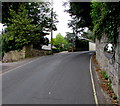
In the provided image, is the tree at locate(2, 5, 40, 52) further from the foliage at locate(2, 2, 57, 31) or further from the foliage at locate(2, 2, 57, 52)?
the foliage at locate(2, 2, 57, 31)

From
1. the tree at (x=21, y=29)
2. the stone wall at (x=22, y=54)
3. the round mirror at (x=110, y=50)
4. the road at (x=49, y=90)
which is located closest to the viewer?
the road at (x=49, y=90)

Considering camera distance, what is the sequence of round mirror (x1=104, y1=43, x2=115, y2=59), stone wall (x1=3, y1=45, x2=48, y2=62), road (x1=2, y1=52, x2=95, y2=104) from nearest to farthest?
road (x1=2, y1=52, x2=95, y2=104)
round mirror (x1=104, y1=43, x2=115, y2=59)
stone wall (x1=3, y1=45, x2=48, y2=62)

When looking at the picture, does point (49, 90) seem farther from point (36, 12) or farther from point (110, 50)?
point (36, 12)

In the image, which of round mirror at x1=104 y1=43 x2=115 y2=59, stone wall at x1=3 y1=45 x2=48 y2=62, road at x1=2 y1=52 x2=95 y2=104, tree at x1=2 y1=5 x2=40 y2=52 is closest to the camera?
road at x1=2 y1=52 x2=95 y2=104

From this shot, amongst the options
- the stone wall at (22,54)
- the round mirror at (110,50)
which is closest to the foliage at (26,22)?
the stone wall at (22,54)

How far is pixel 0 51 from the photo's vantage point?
2702 centimetres

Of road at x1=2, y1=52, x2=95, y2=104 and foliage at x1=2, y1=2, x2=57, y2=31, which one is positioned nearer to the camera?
road at x1=2, y1=52, x2=95, y2=104

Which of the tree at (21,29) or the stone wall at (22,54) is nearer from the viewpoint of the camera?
the tree at (21,29)

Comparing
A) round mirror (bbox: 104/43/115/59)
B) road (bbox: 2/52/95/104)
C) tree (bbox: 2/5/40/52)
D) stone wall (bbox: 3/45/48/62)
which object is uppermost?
tree (bbox: 2/5/40/52)

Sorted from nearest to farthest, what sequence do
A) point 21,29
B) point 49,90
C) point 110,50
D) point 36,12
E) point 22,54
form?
point 49,90
point 110,50
point 21,29
point 22,54
point 36,12

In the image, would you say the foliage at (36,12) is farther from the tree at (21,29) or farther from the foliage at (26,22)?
the tree at (21,29)

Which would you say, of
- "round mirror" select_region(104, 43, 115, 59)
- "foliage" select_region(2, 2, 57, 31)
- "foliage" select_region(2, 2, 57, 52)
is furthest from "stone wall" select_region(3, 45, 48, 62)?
"round mirror" select_region(104, 43, 115, 59)

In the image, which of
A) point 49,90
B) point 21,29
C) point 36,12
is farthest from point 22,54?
point 49,90

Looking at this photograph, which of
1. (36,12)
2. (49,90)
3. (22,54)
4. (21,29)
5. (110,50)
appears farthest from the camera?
(36,12)
